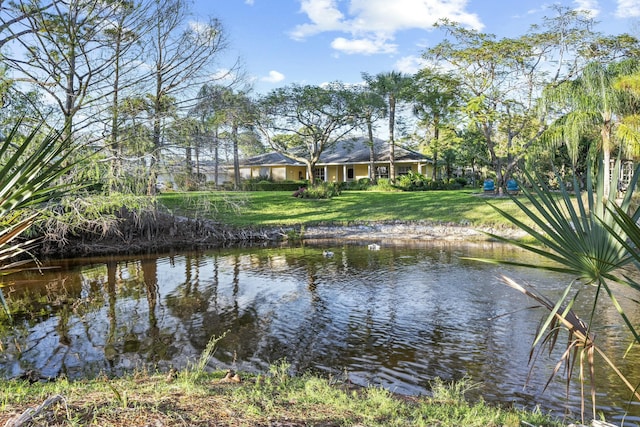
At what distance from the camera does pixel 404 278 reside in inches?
451

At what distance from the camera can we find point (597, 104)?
690 inches

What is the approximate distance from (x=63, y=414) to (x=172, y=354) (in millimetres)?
3595

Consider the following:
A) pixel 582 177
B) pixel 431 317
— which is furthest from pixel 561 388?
pixel 582 177

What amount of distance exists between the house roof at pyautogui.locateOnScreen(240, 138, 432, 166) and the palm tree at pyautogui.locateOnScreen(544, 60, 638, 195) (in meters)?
18.3

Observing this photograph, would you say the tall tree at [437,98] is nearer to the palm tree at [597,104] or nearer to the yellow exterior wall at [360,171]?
the palm tree at [597,104]

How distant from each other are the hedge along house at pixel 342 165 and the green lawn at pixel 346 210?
539 inches

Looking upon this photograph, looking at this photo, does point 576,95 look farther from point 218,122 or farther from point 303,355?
point 303,355

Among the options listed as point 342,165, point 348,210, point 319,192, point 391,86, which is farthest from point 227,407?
point 342,165

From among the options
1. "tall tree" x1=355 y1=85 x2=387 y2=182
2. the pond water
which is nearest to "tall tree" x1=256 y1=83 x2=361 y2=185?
"tall tree" x1=355 y1=85 x2=387 y2=182

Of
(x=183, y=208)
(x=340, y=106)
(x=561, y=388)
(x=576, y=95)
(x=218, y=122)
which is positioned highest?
(x=340, y=106)

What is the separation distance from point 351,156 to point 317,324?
3424 cm

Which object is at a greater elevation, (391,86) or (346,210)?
(391,86)

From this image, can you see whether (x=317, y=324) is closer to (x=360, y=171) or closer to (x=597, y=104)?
(x=597, y=104)

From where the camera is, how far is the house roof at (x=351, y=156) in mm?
38250
